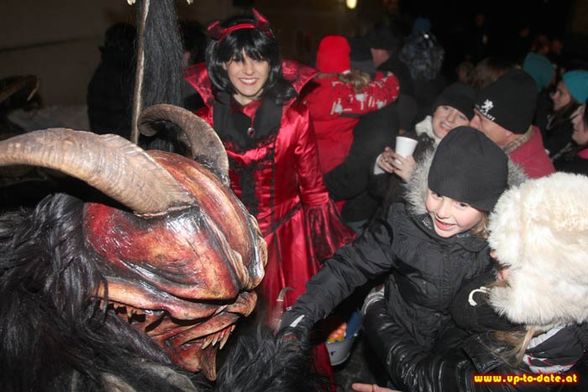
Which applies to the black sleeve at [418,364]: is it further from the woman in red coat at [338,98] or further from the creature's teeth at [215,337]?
the woman in red coat at [338,98]

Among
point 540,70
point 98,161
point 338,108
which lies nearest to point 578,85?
point 540,70

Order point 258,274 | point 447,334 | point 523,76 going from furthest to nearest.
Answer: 1. point 523,76
2. point 447,334
3. point 258,274

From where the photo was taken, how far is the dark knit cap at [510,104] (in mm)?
2656

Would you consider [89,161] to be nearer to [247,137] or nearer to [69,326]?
[69,326]

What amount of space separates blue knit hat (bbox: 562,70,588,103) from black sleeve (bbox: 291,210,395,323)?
11.6 ft

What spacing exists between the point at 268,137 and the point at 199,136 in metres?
1.11

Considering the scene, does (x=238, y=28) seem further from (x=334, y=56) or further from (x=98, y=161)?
(x=98, y=161)

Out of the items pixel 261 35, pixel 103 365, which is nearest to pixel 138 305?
pixel 103 365

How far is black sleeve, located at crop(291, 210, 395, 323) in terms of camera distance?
208 centimetres

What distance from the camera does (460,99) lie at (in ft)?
10.3

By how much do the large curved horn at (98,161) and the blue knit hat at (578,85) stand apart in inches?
188

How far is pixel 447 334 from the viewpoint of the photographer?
1.99 metres

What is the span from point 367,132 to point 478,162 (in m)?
1.74

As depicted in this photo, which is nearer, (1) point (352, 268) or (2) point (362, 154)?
(1) point (352, 268)
